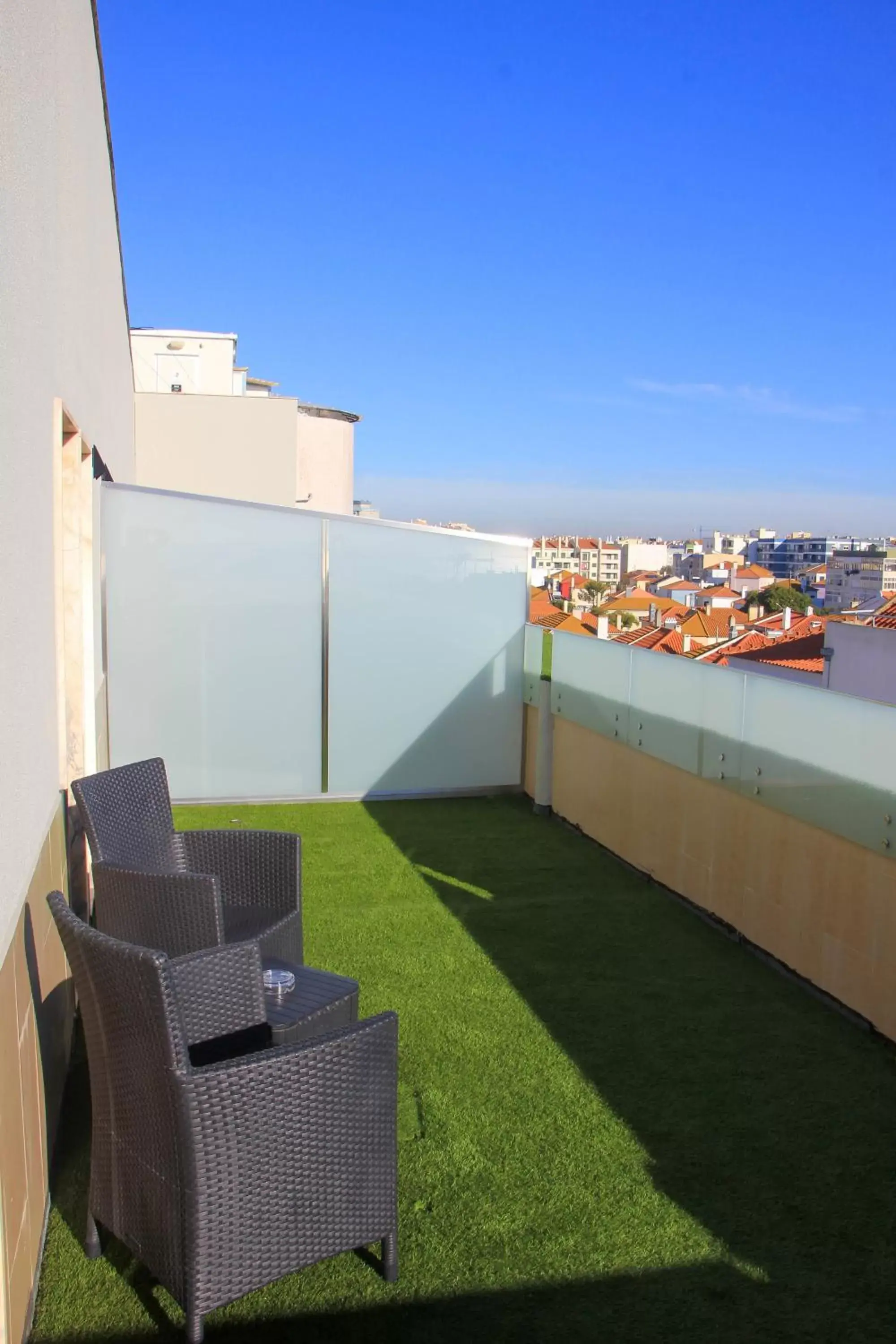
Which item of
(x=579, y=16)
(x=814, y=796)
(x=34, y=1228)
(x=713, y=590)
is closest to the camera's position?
(x=34, y=1228)

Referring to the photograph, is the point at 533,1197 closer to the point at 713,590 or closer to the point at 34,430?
the point at 34,430

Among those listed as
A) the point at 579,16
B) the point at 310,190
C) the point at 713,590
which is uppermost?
the point at 579,16

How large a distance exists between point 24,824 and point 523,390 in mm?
47541

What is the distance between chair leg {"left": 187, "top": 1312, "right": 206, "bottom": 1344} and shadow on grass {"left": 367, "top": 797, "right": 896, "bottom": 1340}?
85 centimetres

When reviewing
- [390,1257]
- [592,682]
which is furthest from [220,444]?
[390,1257]

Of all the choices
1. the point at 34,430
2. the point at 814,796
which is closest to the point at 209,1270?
the point at 34,430

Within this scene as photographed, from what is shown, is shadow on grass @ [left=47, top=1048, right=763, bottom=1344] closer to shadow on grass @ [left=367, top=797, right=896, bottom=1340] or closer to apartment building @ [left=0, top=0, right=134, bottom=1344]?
shadow on grass @ [left=367, top=797, right=896, bottom=1340]

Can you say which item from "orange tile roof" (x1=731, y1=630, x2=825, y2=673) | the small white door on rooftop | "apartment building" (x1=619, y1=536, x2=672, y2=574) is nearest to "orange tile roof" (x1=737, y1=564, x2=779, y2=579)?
"apartment building" (x1=619, y1=536, x2=672, y2=574)

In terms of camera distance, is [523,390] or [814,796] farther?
[523,390]

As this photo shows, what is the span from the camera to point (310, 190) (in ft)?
53.4

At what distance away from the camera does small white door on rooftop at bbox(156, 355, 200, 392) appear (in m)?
20.3

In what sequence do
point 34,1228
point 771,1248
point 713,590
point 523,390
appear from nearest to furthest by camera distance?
point 34,1228 < point 771,1248 < point 523,390 < point 713,590

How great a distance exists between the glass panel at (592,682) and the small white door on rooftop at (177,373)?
15216mm

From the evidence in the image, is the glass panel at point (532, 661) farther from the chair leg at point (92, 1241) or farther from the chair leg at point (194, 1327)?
the chair leg at point (194, 1327)
